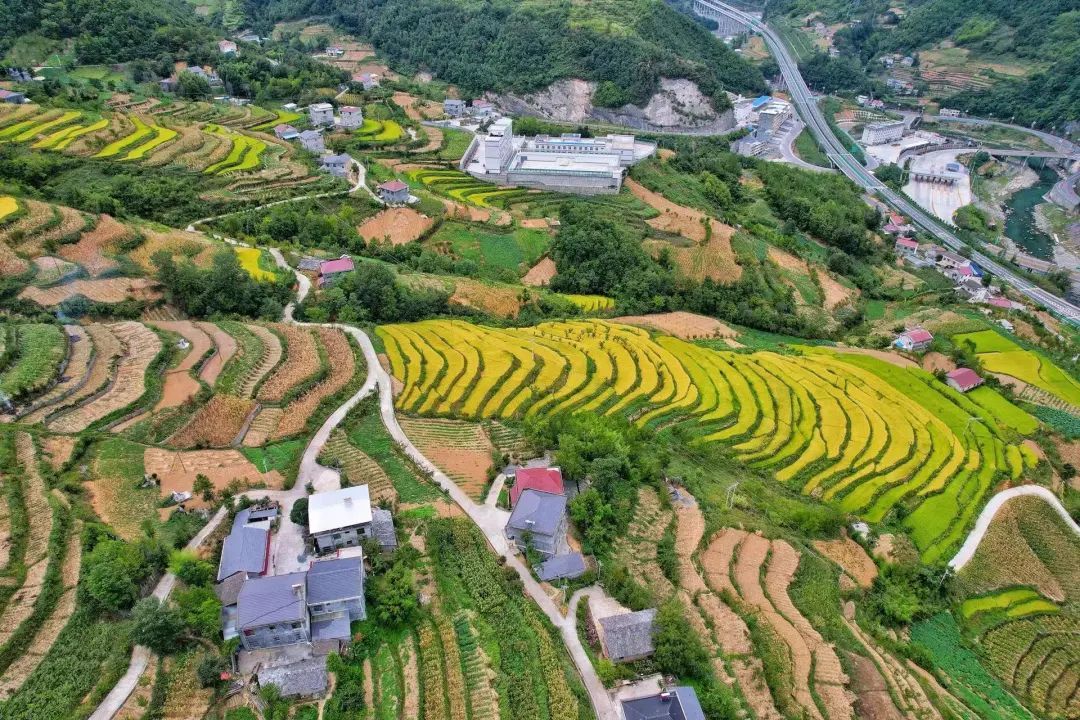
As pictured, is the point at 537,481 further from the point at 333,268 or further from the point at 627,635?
the point at 333,268

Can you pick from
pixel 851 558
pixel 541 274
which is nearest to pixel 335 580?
pixel 851 558

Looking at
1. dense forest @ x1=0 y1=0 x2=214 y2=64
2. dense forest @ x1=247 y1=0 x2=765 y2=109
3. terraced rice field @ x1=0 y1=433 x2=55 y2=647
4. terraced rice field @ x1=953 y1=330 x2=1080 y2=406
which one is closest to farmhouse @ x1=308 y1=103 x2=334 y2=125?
dense forest @ x1=0 y1=0 x2=214 y2=64

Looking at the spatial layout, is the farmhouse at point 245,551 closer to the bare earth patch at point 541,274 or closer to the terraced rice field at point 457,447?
the terraced rice field at point 457,447

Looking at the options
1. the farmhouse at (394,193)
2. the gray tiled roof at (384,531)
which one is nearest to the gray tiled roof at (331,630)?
the gray tiled roof at (384,531)

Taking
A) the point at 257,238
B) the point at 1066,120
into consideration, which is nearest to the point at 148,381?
the point at 257,238

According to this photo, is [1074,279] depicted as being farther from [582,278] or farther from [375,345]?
[375,345]

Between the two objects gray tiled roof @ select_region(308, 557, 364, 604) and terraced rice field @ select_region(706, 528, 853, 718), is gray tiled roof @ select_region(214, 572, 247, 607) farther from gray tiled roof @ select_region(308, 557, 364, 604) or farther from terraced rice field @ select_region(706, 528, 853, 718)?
terraced rice field @ select_region(706, 528, 853, 718)
